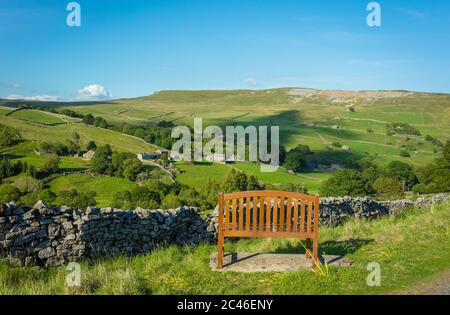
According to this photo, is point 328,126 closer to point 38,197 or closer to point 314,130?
point 314,130

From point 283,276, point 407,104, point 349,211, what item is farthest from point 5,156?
point 407,104

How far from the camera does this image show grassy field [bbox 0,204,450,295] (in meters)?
7.14

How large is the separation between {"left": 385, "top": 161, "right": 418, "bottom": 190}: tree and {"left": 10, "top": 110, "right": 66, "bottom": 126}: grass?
89.7 m

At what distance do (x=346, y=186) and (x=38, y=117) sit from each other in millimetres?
101229

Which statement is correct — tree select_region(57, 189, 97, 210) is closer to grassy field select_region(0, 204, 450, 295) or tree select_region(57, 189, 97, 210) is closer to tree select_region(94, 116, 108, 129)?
grassy field select_region(0, 204, 450, 295)

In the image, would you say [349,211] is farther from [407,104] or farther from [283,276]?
[407,104]

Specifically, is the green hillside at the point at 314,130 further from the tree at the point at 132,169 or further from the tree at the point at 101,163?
the tree at the point at 101,163

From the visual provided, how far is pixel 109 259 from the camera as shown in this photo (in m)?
10.3

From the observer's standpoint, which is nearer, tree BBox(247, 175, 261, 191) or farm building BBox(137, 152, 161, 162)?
tree BBox(247, 175, 261, 191)

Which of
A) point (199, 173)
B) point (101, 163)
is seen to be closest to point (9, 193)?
point (101, 163)

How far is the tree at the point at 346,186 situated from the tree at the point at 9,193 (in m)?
Result: 44.8

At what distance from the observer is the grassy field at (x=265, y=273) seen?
7.14m

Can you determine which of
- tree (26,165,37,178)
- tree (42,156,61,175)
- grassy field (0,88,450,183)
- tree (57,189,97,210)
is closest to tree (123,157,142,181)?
grassy field (0,88,450,183)
